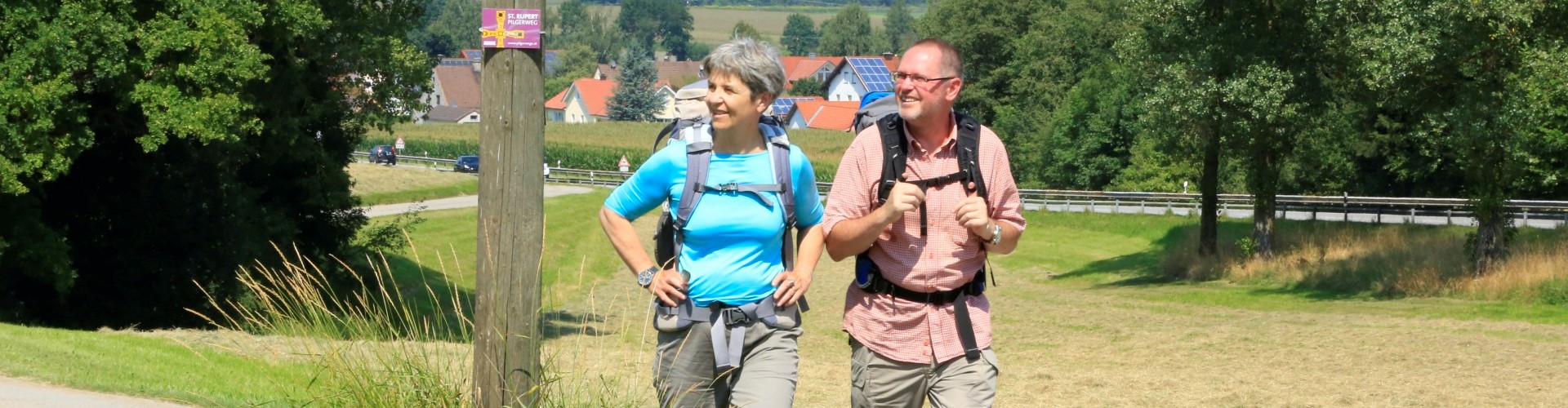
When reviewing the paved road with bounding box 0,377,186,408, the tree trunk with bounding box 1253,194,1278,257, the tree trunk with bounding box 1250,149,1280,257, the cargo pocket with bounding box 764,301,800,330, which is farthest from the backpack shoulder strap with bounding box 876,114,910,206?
the tree trunk with bounding box 1253,194,1278,257

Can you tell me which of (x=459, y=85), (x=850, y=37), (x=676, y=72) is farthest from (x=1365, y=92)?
(x=850, y=37)

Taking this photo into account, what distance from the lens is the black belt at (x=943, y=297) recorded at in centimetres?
489

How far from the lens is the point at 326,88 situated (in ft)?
80.9

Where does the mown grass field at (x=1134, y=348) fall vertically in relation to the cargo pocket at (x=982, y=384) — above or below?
below

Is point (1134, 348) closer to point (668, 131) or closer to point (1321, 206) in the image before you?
point (668, 131)

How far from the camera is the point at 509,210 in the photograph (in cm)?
526

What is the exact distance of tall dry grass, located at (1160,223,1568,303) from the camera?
22.6m

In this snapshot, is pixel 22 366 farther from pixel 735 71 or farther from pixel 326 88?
pixel 326 88

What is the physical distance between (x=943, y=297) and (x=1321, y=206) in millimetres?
41914

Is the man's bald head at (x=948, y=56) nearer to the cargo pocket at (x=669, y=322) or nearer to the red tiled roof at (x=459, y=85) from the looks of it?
the cargo pocket at (x=669, y=322)

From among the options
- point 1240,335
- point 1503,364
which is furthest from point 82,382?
point 1240,335

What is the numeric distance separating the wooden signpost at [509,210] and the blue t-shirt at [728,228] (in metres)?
0.50

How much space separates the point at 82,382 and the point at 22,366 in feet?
2.94

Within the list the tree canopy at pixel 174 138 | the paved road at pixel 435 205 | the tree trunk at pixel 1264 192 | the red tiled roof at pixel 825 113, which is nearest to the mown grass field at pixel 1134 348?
the tree trunk at pixel 1264 192
